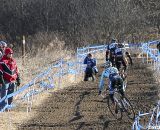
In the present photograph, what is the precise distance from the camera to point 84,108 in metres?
16.0

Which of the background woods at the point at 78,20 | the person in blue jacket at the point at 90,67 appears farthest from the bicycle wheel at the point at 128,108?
the background woods at the point at 78,20

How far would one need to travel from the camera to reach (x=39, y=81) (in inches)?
803

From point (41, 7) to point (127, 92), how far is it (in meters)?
37.2

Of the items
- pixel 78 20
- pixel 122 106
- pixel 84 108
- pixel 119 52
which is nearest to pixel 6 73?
pixel 84 108

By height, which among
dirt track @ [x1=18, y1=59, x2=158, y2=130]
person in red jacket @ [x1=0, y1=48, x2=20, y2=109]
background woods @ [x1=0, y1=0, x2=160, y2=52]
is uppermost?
background woods @ [x1=0, y1=0, x2=160, y2=52]

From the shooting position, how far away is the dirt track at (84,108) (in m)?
13.6

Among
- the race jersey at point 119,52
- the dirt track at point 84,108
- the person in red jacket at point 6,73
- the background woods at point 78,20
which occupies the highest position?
the background woods at point 78,20

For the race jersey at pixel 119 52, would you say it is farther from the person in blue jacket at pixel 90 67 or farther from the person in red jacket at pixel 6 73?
the person in red jacket at pixel 6 73

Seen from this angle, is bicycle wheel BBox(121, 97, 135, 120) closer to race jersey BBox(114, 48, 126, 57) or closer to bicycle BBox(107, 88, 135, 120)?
bicycle BBox(107, 88, 135, 120)

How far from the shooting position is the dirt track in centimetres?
1361

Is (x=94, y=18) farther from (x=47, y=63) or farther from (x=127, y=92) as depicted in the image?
(x=127, y=92)

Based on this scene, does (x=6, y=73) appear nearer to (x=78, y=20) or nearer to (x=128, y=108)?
(x=128, y=108)

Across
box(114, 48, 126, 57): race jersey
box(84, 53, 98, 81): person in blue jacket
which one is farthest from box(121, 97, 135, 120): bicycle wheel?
box(84, 53, 98, 81): person in blue jacket

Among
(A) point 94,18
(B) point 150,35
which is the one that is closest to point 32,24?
(A) point 94,18
